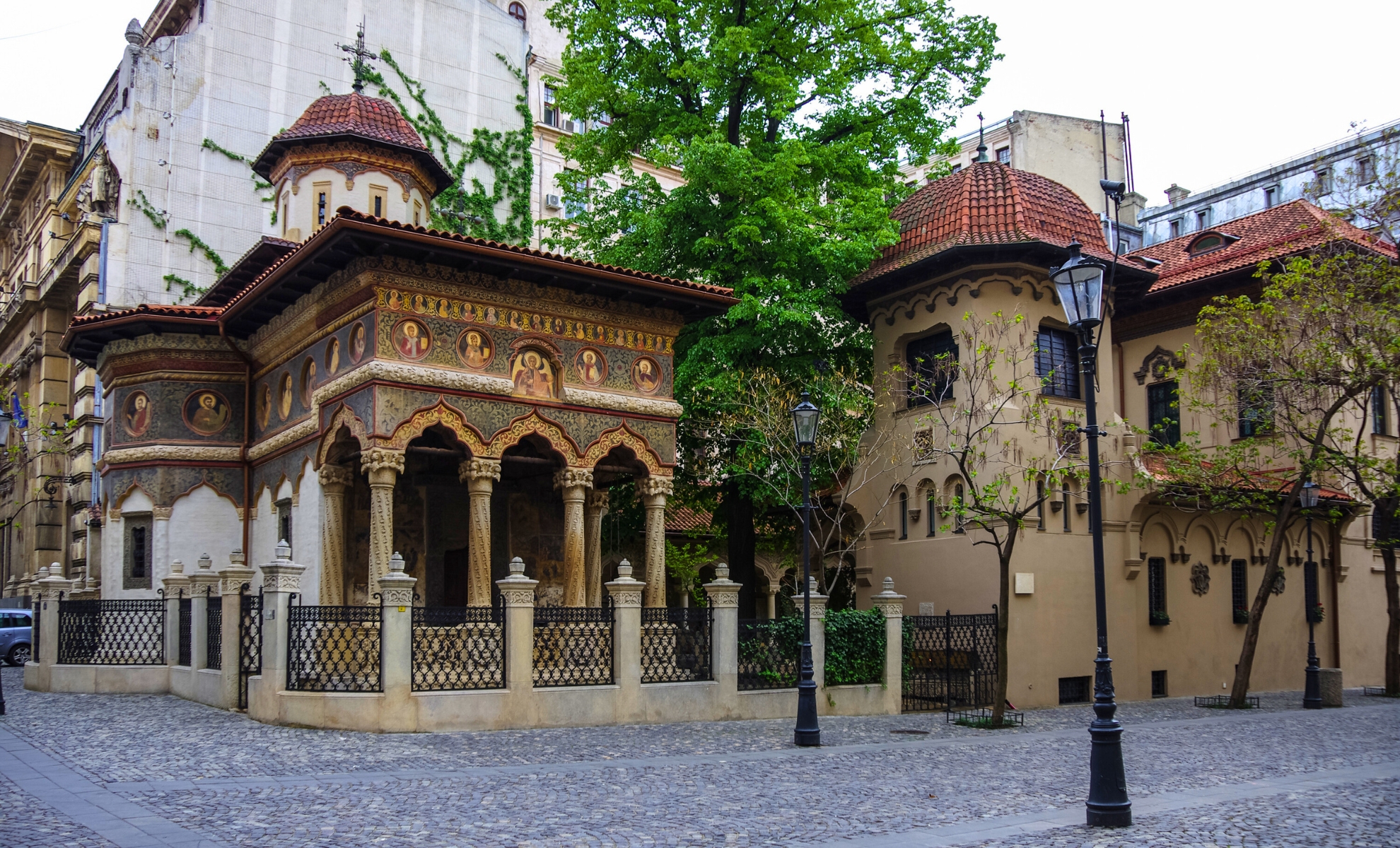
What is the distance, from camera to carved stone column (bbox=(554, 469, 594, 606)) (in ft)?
63.6

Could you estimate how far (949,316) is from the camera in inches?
931

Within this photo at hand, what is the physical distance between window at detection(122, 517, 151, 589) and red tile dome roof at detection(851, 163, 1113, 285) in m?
15.6

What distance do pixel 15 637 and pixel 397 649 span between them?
18427mm

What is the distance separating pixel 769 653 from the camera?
18578mm

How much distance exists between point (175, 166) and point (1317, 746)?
2872 cm

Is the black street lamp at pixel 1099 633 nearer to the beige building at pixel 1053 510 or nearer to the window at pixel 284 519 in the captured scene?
the beige building at pixel 1053 510

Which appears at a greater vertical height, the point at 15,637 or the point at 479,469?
the point at 479,469

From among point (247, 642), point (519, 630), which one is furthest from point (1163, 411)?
point (247, 642)

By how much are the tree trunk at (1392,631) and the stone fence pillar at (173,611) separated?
2389cm

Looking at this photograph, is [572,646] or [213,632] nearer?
[572,646]

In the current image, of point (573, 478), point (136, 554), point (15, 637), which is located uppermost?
point (573, 478)

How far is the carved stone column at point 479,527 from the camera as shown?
18.0m

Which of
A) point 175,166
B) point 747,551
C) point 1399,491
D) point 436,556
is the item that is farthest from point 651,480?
point 175,166

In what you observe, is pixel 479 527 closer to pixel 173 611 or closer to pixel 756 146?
pixel 173 611
